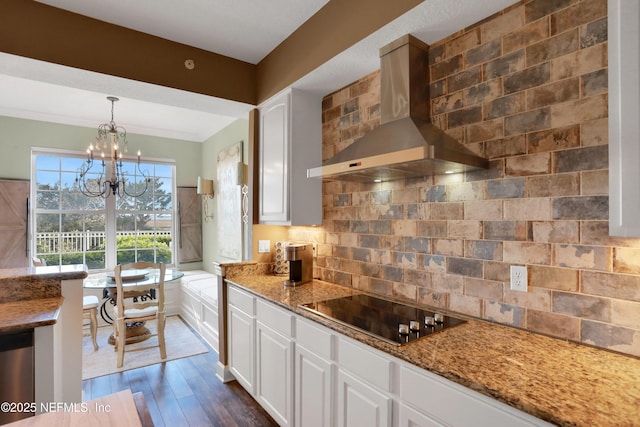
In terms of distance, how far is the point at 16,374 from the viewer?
63.3 inches

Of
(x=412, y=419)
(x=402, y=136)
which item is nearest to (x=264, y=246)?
(x=402, y=136)

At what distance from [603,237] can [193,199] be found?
5222 millimetres

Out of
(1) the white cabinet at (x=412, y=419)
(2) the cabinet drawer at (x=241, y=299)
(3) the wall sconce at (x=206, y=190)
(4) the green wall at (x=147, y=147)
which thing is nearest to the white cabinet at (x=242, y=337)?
(2) the cabinet drawer at (x=241, y=299)

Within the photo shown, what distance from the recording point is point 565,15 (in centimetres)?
147

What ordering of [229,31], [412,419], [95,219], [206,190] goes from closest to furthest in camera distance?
[412,419] → [229,31] → [95,219] → [206,190]

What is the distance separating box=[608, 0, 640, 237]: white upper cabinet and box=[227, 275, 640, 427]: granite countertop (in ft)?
1.62

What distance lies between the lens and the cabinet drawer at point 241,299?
255 centimetres

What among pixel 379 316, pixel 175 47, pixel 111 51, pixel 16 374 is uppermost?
pixel 175 47

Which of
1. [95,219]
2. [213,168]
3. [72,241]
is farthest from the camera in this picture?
[213,168]

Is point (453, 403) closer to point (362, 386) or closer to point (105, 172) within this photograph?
point (362, 386)

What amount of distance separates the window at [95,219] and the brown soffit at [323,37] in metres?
3.09

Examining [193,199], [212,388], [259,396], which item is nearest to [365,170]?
[259,396]

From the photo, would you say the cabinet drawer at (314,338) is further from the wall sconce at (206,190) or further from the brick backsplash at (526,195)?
the wall sconce at (206,190)

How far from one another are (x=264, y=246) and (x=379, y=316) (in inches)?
62.6
